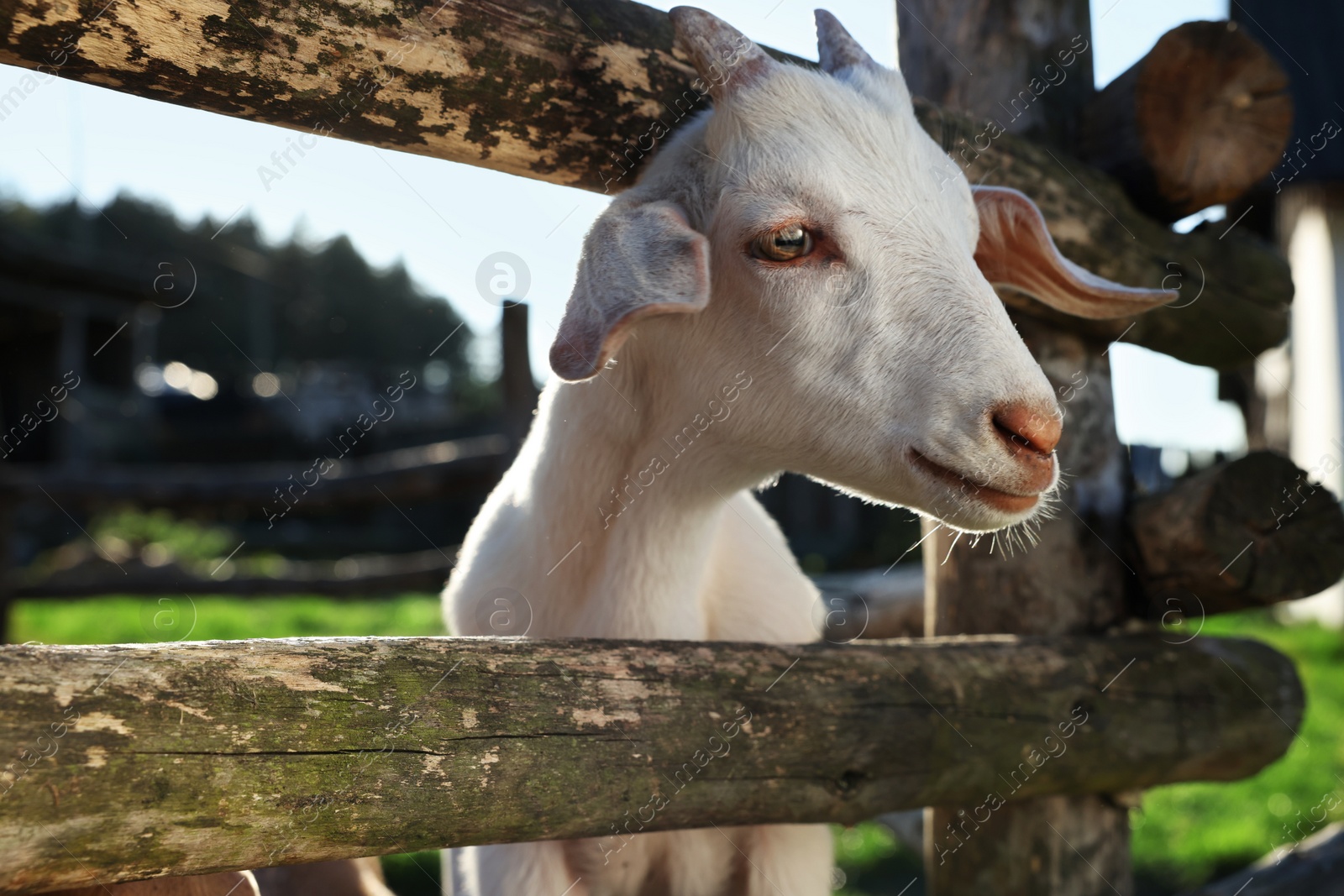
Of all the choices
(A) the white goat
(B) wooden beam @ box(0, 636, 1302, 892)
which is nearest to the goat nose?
(A) the white goat

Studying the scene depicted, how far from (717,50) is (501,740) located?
115cm

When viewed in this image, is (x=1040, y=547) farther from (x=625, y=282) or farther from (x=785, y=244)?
(x=625, y=282)

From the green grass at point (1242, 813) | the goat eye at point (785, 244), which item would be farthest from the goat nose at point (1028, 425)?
the green grass at point (1242, 813)

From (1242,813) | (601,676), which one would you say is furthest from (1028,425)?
(1242,813)

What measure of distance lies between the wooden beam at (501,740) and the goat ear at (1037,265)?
0.72 meters

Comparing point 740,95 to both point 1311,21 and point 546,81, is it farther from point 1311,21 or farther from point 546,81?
point 1311,21

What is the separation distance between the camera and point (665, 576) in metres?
1.93

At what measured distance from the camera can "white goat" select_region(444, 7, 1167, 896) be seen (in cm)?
153

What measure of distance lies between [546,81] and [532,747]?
3.56 ft

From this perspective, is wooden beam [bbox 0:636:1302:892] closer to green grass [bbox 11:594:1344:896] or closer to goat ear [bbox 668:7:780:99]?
green grass [bbox 11:594:1344:896]

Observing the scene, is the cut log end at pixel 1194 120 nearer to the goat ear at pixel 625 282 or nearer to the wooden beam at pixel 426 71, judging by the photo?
the wooden beam at pixel 426 71

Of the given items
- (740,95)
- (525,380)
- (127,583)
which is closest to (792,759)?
(740,95)

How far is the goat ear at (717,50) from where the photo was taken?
1667mm

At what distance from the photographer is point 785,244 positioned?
5.28 feet
